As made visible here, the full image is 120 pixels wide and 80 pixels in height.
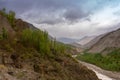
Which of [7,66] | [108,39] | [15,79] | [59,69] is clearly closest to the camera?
[15,79]

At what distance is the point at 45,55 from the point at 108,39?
550ft

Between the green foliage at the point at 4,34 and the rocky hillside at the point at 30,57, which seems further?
the green foliage at the point at 4,34

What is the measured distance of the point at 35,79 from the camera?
28.8 meters

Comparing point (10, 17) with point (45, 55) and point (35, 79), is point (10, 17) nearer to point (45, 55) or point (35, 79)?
point (45, 55)

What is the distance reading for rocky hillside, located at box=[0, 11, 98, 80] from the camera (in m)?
29.0

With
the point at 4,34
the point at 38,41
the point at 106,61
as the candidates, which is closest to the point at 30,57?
the point at 4,34

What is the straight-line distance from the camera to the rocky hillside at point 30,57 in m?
29.0

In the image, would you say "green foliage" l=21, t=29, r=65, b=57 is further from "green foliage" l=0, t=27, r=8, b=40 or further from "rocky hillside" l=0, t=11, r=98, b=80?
"green foliage" l=0, t=27, r=8, b=40

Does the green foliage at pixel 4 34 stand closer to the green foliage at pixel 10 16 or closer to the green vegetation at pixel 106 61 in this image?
the green foliage at pixel 10 16

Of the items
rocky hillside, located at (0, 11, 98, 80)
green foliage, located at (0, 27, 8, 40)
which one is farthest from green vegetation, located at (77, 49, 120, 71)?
green foliage, located at (0, 27, 8, 40)

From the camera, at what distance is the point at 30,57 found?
1262 inches

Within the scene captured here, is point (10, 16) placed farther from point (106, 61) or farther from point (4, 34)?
point (106, 61)

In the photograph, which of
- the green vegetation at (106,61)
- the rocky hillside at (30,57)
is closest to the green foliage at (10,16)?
the rocky hillside at (30,57)

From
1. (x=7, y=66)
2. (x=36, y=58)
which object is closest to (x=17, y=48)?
(x=36, y=58)
